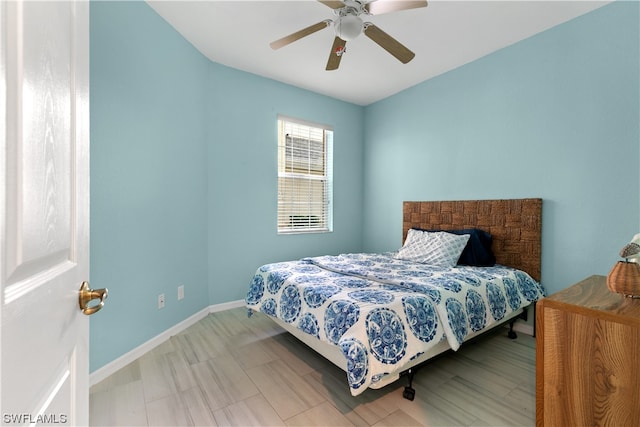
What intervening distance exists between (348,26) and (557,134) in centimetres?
204

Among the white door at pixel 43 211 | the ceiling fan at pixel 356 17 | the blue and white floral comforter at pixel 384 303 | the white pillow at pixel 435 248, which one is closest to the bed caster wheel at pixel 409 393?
the blue and white floral comforter at pixel 384 303

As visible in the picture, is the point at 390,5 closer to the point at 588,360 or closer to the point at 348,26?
the point at 348,26

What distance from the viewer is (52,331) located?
21.1 inches

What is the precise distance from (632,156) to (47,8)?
10.5ft

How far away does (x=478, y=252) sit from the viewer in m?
2.71

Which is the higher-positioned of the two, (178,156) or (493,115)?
(493,115)

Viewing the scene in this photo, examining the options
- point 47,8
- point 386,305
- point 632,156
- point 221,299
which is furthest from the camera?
point 221,299

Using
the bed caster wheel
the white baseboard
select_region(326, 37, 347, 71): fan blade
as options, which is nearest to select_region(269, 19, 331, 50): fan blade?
select_region(326, 37, 347, 71): fan blade

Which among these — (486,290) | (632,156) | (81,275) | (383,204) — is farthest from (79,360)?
(383,204)

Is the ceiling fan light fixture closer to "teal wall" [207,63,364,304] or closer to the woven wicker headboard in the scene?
"teal wall" [207,63,364,304]

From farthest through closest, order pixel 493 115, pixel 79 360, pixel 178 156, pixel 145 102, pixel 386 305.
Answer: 1. pixel 493 115
2. pixel 178 156
3. pixel 145 102
4. pixel 386 305
5. pixel 79 360

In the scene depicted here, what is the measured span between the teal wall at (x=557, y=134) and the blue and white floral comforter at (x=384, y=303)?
0.63 meters

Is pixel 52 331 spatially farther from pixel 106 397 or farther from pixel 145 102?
pixel 145 102

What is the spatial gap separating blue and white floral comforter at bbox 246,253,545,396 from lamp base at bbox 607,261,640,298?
0.84m
